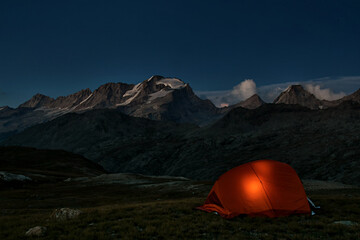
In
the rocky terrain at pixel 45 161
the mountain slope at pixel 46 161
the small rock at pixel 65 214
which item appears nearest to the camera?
the small rock at pixel 65 214

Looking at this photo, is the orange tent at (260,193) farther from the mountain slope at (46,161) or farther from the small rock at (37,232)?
the mountain slope at (46,161)

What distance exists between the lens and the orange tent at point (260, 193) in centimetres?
1562

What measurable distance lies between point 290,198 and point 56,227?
45.7ft

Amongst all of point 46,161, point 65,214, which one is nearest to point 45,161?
point 46,161

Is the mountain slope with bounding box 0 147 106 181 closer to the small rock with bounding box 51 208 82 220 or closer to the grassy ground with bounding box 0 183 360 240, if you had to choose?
the small rock with bounding box 51 208 82 220

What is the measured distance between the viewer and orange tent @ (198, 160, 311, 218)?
1562cm

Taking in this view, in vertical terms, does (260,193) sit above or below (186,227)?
above

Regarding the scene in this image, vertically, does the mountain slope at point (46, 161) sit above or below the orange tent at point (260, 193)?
above

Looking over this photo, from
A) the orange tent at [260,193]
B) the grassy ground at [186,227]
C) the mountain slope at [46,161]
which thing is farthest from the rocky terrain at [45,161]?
the orange tent at [260,193]

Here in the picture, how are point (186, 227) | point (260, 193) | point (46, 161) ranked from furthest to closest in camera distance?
point (46, 161), point (260, 193), point (186, 227)

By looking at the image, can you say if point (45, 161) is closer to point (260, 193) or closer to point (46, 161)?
point (46, 161)

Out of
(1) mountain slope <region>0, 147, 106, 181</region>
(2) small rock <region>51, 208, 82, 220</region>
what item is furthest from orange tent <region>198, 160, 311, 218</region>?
(1) mountain slope <region>0, 147, 106, 181</region>

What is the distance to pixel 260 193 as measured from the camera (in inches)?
630

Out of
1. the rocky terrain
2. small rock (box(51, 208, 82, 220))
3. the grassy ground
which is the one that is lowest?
the grassy ground
